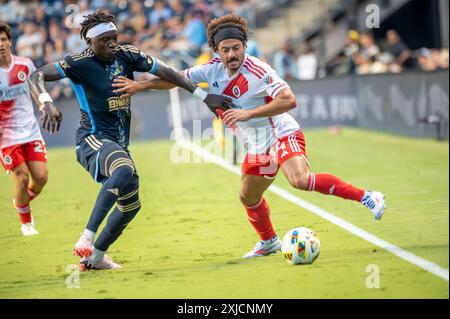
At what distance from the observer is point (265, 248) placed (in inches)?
343

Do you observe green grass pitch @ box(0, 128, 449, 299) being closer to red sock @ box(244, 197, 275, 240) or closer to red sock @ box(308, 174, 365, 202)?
red sock @ box(244, 197, 275, 240)

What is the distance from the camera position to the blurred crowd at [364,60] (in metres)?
21.9

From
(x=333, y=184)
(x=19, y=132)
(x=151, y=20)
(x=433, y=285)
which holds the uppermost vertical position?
(x=151, y=20)

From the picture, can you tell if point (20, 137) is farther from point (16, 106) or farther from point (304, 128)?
point (304, 128)

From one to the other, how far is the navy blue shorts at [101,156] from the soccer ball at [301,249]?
1.62 meters

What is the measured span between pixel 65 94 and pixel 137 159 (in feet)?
19.6

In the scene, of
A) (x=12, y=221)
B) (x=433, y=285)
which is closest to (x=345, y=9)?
(x=12, y=221)

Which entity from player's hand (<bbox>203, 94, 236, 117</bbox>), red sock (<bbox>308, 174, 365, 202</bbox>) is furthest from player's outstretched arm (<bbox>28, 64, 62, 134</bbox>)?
red sock (<bbox>308, 174, 365, 202</bbox>)

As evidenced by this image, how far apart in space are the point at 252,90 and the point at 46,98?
6.46 ft

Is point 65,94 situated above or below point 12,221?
above

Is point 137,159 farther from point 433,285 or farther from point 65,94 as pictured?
point 433,285

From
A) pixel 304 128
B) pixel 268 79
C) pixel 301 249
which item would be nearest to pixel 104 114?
pixel 268 79

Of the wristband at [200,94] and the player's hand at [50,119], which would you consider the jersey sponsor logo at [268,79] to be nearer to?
the wristband at [200,94]
